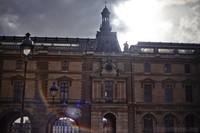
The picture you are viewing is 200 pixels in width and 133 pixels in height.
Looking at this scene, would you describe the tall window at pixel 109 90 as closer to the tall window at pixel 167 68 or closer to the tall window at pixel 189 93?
the tall window at pixel 167 68

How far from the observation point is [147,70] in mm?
48656

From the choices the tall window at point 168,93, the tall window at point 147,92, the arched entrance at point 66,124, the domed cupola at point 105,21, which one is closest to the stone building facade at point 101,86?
the tall window at point 147,92

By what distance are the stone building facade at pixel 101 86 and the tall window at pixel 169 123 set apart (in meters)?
0.17

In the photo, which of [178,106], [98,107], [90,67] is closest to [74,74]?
[90,67]

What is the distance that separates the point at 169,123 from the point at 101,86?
13.6 m

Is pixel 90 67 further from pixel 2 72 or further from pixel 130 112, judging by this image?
pixel 2 72

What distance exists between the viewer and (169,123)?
47188 millimetres

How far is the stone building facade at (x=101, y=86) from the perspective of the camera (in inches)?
1759

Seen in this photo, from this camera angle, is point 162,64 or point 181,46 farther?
point 181,46

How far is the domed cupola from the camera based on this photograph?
176 ft

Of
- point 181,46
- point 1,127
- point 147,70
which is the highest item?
point 181,46

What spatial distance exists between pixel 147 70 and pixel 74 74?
13.0m

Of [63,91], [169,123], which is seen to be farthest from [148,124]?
[63,91]

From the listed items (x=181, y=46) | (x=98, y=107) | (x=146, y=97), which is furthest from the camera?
(x=181, y=46)
